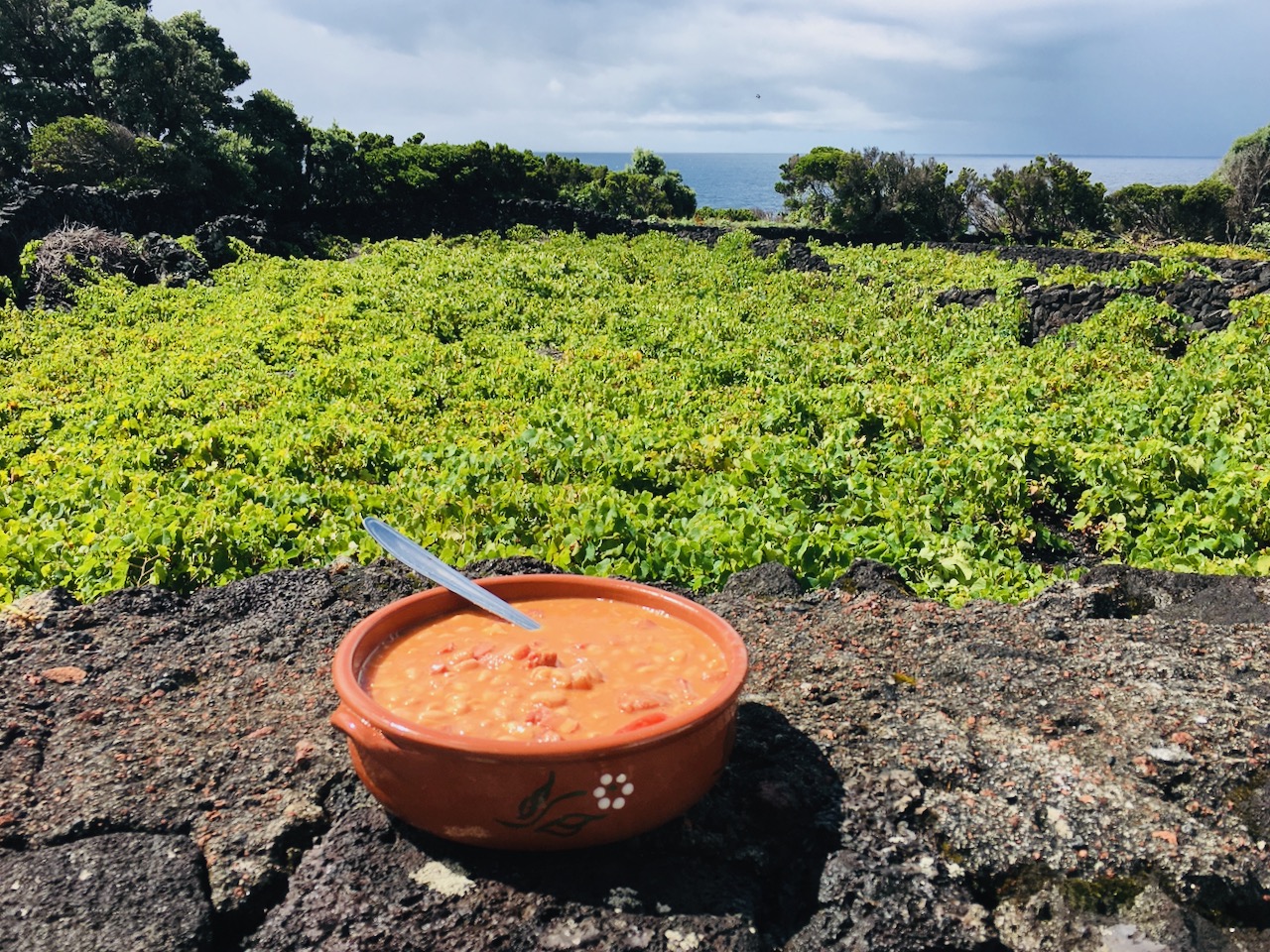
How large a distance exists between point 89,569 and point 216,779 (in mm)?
3127

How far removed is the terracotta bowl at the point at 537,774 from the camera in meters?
2.47

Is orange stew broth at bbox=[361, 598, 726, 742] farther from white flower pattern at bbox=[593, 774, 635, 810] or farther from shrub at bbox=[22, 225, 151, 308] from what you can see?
shrub at bbox=[22, 225, 151, 308]

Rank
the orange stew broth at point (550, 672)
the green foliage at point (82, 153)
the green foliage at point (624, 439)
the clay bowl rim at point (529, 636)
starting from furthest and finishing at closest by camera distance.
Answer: the green foliage at point (82, 153)
the green foliage at point (624, 439)
the orange stew broth at point (550, 672)
the clay bowl rim at point (529, 636)

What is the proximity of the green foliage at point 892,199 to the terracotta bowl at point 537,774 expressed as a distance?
4476cm

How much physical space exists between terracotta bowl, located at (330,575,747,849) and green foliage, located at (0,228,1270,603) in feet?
10.2

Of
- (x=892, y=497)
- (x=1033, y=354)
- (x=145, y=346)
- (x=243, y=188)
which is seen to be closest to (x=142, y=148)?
(x=243, y=188)

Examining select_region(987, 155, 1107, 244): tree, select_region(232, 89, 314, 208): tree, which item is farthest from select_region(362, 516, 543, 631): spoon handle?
select_region(987, 155, 1107, 244): tree

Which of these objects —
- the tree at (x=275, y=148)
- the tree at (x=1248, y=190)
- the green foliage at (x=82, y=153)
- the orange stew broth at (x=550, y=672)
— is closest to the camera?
the orange stew broth at (x=550, y=672)

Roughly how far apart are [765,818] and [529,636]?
1.03 m

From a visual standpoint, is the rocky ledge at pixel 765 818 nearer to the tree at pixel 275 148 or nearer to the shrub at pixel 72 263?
the shrub at pixel 72 263

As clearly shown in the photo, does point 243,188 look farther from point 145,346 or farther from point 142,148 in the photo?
point 145,346

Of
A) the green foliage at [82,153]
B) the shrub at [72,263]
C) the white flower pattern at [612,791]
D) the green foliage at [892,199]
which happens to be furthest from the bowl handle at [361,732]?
the green foliage at [892,199]

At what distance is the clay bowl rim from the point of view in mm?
2457

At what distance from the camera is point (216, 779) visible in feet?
10.5
